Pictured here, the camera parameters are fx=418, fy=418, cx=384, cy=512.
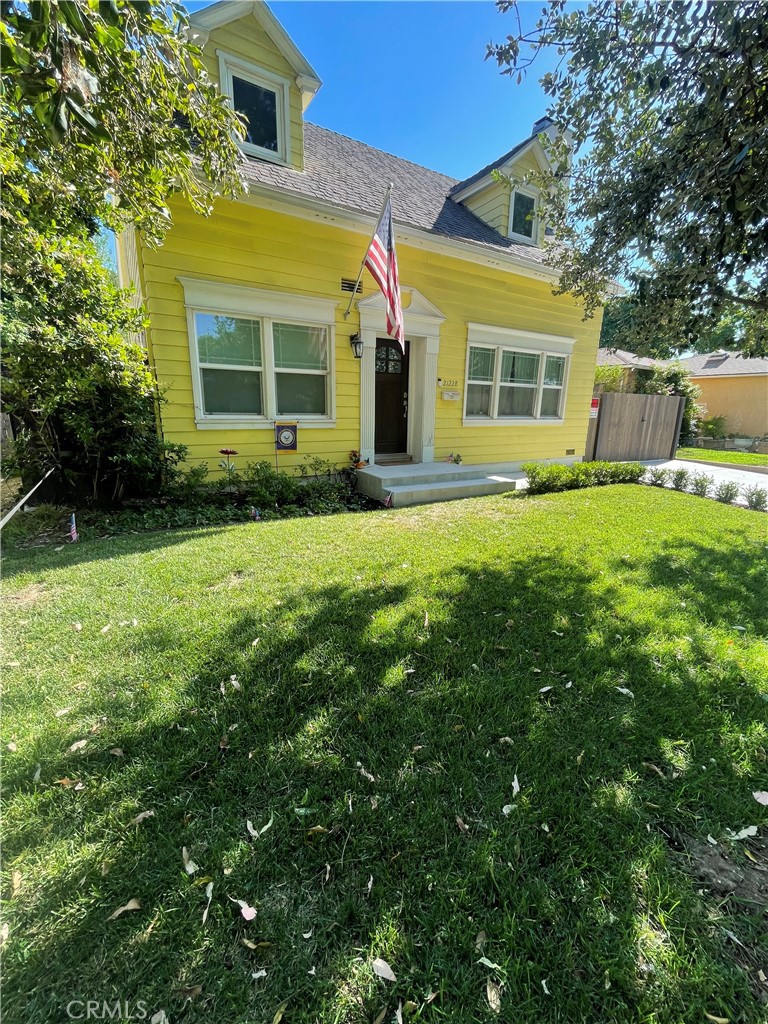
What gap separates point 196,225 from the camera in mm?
5605

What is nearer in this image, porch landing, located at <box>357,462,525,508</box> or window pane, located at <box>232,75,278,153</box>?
window pane, located at <box>232,75,278,153</box>

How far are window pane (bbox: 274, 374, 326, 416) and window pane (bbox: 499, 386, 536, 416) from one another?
424 centimetres

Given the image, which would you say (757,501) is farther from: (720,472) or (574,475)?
(720,472)

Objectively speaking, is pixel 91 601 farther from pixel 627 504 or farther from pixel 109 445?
pixel 627 504

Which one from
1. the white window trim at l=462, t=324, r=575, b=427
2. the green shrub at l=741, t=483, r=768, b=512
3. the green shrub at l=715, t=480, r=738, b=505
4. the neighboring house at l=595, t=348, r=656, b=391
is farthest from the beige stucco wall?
the green shrub at l=741, t=483, r=768, b=512

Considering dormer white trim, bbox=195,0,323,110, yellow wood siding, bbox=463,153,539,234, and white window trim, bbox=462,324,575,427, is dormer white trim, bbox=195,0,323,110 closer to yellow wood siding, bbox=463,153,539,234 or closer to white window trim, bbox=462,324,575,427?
yellow wood siding, bbox=463,153,539,234

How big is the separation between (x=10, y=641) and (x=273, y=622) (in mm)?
1648

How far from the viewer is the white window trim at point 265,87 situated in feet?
19.2

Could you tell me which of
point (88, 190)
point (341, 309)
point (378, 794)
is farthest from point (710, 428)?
point (378, 794)

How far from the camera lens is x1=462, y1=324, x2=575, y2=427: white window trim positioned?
27.9 feet

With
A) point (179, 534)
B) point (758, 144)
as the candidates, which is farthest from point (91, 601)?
point (758, 144)

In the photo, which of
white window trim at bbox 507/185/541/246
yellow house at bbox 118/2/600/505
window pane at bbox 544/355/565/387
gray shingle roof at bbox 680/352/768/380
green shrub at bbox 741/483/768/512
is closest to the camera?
yellow house at bbox 118/2/600/505

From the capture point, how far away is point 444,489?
708 cm

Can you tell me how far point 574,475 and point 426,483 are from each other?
2.89m
